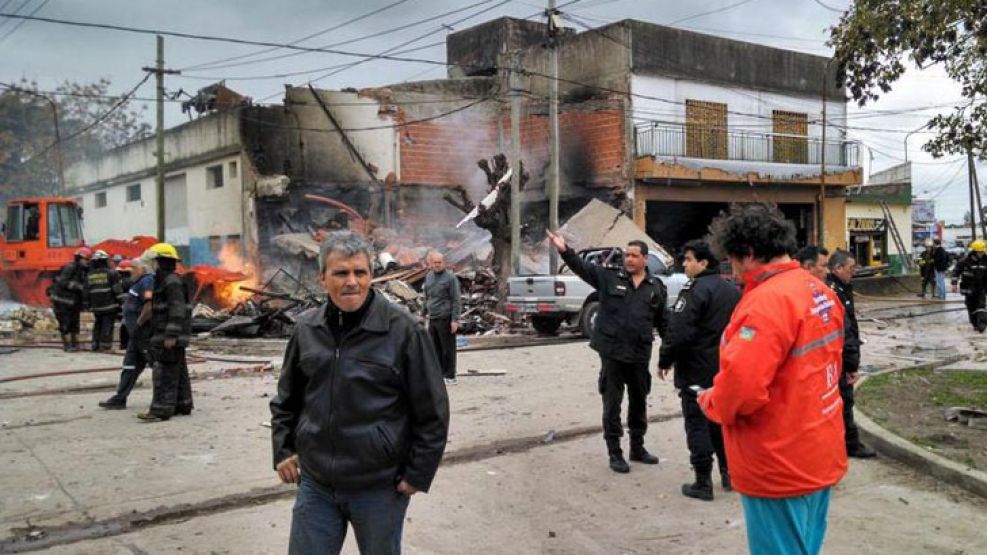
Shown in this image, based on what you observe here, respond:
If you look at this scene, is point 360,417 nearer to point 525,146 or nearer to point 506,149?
point 506,149

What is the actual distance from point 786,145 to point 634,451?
28.7 meters


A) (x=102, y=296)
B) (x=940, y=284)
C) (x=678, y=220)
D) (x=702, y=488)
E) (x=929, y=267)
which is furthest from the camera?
(x=678, y=220)

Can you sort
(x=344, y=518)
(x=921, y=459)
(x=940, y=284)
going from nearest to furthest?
1. (x=344, y=518)
2. (x=921, y=459)
3. (x=940, y=284)

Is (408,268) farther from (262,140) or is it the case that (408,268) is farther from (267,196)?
(262,140)

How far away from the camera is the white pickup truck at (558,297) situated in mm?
16391

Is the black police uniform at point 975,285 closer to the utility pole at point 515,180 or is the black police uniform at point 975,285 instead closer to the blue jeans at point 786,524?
the utility pole at point 515,180

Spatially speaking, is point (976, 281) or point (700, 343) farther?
Result: point (976, 281)

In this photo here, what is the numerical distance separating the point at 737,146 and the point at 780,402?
29154 millimetres

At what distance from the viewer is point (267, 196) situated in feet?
84.7

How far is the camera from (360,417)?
3029 mm

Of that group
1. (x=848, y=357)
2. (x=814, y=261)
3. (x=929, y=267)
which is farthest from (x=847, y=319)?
A: (x=929, y=267)

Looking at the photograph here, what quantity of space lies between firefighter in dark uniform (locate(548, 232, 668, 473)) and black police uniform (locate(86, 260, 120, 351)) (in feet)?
33.6

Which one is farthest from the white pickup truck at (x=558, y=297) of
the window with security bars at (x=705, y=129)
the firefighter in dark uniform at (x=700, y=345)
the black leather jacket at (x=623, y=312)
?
the window with security bars at (x=705, y=129)

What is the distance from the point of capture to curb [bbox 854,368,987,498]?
5.79m
